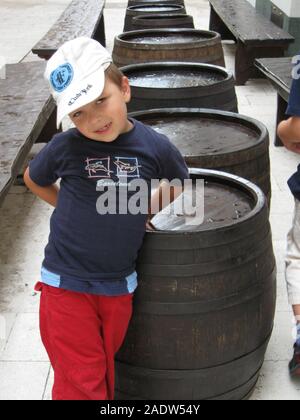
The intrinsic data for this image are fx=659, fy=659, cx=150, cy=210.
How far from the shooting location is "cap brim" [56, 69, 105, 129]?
2037 millimetres

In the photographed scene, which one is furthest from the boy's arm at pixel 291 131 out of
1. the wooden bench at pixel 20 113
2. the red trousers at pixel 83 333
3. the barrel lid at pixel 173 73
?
the barrel lid at pixel 173 73

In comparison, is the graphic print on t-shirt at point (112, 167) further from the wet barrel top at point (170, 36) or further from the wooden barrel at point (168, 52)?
the wet barrel top at point (170, 36)

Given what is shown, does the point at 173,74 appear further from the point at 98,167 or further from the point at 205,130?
the point at 98,167

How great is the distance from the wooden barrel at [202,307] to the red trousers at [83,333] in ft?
0.37

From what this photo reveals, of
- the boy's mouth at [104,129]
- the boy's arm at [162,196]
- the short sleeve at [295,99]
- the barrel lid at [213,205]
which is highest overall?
the boy's mouth at [104,129]

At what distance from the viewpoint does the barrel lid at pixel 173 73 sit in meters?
4.30

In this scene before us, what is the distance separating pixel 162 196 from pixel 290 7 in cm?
632

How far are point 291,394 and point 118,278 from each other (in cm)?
122

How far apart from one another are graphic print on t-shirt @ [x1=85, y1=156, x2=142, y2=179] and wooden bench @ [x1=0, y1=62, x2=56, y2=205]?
1.20 m

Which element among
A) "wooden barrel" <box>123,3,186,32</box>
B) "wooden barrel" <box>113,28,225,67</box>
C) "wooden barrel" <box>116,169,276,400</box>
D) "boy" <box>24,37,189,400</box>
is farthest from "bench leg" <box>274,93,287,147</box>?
"boy" <box>24,37,189,400</box>

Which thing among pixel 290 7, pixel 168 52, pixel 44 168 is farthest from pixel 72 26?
pixel 44 168

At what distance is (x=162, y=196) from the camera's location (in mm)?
2477

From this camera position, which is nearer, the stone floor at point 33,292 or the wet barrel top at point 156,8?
the stone floor at point 33,292

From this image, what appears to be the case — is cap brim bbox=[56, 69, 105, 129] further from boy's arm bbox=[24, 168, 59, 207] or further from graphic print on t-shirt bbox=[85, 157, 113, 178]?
boy's arm bbox=[24, 168, 59, 207]
